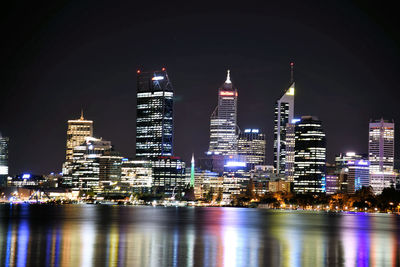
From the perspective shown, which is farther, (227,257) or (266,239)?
Result: (266,239)

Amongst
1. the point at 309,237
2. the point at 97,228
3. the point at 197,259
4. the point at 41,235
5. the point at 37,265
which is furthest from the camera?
the point at 97,228

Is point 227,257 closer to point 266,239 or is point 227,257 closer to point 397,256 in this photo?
point 397,256

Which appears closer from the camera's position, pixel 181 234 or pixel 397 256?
pixel 397 256

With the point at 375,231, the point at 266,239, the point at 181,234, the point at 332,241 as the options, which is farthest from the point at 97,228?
the point at 375,231

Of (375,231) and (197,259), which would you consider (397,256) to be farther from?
(375,231)

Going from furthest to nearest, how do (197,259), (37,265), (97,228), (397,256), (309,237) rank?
(97,228) → (309,237) → (397,256) → (197,259) → (37,265)

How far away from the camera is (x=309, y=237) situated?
106 m

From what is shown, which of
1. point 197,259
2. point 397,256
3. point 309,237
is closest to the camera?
point 197,259

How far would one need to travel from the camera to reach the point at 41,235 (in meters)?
99.1

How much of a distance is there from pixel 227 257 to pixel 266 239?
26.9 metres

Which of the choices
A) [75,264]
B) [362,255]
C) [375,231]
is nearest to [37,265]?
[75,264]

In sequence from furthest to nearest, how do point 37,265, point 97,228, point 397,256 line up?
1. point 97,228
2. point 397,256
3. point 37,265

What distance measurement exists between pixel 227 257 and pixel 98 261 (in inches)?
531

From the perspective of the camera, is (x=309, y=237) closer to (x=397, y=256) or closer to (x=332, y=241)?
(x=332, y=241)
